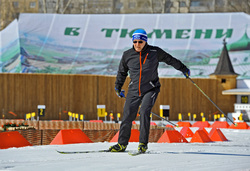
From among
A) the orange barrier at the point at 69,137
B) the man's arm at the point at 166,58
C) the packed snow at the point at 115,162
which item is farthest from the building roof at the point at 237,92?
the packed snow at the point at 115,162

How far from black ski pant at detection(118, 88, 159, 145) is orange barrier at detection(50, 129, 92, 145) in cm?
271

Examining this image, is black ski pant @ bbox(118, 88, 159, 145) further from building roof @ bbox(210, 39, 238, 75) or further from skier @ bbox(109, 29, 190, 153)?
building roof @ bbox(210, 39, 238, 75)

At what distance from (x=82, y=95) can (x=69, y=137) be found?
23203 millimetres

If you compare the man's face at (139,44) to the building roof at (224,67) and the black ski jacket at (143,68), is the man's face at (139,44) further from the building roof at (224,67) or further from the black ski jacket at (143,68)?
the building roof at (224,67)

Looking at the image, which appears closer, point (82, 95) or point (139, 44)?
point (139, 44)

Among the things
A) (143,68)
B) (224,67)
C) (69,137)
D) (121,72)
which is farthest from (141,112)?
(224,67)

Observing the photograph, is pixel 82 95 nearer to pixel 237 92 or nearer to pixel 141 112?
pixel 237 92

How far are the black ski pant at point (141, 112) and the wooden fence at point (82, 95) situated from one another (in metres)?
25.6

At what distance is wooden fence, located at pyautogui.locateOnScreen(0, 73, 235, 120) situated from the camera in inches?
1264

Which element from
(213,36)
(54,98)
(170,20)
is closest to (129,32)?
(170,20)

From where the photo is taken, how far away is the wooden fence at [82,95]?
105ft

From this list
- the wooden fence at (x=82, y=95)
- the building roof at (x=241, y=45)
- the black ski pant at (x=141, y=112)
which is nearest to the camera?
the black ski pant at (x=141, y=112)

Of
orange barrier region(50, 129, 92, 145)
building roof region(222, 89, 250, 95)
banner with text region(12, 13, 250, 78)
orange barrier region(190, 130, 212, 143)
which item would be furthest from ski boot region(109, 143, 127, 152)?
banner with text region(12, 13, 250, 78)

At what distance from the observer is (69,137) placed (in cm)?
973
